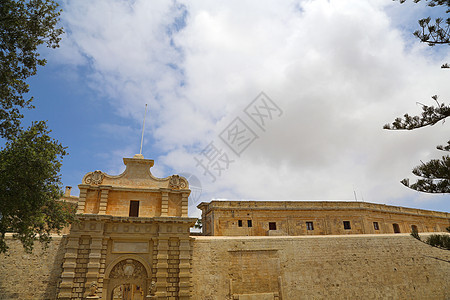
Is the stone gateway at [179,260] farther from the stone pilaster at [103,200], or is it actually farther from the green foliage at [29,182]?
the green foliage at [29,182]

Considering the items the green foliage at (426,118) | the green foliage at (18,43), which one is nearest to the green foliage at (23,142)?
the green foliage at (18,43)

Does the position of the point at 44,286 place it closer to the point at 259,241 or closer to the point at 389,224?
the point at 259,241

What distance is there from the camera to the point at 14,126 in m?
10.4

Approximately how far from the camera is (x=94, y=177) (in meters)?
15.8

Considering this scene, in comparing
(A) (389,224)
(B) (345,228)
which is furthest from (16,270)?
(A) (389,224)

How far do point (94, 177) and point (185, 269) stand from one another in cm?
682

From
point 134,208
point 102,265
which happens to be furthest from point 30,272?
point 134,208

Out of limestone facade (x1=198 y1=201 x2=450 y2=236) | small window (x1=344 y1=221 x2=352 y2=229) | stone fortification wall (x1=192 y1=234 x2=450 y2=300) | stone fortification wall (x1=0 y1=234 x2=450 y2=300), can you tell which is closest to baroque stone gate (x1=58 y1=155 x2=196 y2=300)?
stone fortification wall (x1=0 y1=234 x2=450 y2=300)

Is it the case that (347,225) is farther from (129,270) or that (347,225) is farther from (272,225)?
(129,270)

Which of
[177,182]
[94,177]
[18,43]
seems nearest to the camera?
[18,43]

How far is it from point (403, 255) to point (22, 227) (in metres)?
20.6

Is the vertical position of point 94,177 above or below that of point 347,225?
above

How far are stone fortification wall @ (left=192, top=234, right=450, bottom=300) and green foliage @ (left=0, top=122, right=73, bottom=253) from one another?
7548 millimetres

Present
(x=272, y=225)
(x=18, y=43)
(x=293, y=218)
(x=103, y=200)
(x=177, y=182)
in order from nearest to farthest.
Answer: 1. (x=18, y=43)
2. (x=103, y=200)
3. (x=177, y=182)
4. (x=272, y=225)
5. (x=293, y=218)
